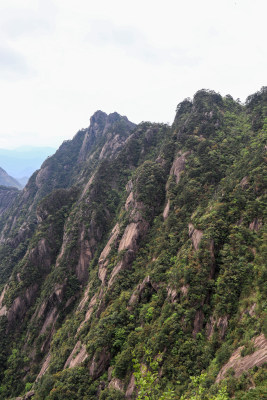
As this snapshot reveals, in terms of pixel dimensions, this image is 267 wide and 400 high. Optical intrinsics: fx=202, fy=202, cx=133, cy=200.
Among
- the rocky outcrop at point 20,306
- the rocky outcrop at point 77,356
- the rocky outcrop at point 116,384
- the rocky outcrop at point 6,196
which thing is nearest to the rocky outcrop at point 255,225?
the rocky outcrop at point 116,384

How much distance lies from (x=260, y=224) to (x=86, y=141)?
135981 millimetres

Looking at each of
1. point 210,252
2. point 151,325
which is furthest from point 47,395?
point 210,252

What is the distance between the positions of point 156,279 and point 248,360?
15.4 metres

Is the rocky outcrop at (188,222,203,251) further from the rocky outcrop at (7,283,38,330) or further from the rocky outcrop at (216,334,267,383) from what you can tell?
the rocky outcrop at (7,283,38,330)

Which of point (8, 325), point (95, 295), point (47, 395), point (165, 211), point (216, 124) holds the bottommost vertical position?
point (8, 325)

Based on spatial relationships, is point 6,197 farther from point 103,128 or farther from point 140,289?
point 140,289

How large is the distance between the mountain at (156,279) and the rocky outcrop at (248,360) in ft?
0.29

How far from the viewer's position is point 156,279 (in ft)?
92.7

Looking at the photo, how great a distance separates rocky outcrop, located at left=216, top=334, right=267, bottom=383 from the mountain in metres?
0.09

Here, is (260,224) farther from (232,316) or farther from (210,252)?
(232,316)

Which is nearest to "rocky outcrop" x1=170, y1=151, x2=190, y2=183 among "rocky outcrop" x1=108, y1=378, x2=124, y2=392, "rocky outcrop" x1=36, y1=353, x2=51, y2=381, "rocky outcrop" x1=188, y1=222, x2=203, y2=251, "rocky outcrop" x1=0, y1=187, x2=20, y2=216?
"rocky outcrop" x1=188, y1=222, x2=203, y2=251

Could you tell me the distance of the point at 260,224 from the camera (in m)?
22.5

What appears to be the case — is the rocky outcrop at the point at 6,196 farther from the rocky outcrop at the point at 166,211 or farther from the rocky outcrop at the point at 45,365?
the rocky outcrop at the point at 166,211

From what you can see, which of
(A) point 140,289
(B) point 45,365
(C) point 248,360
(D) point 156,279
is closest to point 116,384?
(A) point 140,289
